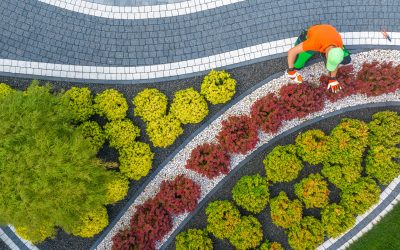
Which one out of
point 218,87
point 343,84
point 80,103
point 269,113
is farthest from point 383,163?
point 80,103

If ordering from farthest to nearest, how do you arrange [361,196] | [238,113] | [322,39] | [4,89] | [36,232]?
[238,113]
[4,89]
[361,196]
[36,232]
[322,39]

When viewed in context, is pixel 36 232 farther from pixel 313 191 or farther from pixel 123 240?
pixel 313 191

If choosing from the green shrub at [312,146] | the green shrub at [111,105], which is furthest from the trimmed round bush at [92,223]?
the green shrub at [312,146]

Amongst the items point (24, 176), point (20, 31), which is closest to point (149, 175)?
point (24, 176)

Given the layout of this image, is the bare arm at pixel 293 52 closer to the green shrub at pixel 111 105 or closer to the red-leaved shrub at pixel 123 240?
the green shrub at pixel 111 105

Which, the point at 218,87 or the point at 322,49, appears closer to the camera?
the point at 322,49

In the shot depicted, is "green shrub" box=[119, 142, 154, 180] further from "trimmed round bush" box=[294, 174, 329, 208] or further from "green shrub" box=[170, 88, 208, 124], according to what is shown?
"trimmed round bush" box=[294, 174, 329, 208]

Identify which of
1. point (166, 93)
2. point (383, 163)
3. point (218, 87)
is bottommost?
point (383, 163)

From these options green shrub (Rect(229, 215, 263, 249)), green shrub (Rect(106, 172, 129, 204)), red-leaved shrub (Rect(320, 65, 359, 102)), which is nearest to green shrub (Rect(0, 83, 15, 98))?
green shrub (Rect(106, 172, 129, 204))
